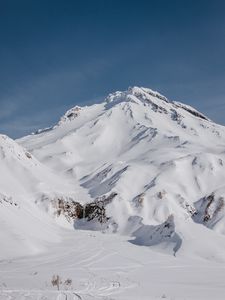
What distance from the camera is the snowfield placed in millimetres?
Result: 27812

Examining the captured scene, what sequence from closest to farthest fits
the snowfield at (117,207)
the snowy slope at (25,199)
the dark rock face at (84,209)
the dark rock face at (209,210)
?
the snowfield at (117,207) < the snowy slope at (25,199) < the dark rock face at (209,210) < the dark rock face at (84,209)

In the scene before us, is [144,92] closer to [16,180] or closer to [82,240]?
[16,180]

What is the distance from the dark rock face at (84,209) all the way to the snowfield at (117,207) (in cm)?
21

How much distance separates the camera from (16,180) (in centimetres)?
8500

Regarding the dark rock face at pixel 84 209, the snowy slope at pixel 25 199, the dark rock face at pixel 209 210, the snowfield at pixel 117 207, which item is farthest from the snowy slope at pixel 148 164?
the snowy slope at pixel 25 199

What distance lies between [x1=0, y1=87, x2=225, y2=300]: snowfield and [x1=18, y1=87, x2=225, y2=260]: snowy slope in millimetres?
285

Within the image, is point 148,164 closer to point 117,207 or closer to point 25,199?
point 117,207

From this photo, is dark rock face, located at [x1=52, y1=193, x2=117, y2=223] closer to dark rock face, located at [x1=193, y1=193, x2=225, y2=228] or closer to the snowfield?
the snowfield

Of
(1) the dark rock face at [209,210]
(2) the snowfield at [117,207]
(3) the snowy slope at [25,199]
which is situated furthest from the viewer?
(1) the dark rock face at [209,210]

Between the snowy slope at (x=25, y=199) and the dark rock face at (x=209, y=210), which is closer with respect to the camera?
the snowy slope at (x=25, y=199)

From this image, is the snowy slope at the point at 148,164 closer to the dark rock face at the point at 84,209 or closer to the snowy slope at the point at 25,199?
the dark rock face at the point at 84,209

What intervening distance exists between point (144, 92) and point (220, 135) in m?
46.8

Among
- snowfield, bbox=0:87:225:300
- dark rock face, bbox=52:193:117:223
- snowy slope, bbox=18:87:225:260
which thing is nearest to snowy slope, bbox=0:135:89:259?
snowfield, bbox=0:87:225:300

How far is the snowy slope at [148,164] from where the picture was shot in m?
62.3
